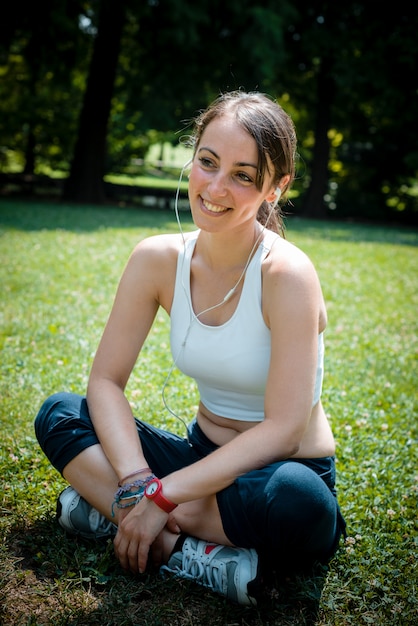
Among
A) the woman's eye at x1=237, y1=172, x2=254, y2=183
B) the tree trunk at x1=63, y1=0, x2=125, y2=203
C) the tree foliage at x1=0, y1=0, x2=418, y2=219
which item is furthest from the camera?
the tree trunk at x1=63, y1=0, x2=125, y2=203

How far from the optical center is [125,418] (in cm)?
272

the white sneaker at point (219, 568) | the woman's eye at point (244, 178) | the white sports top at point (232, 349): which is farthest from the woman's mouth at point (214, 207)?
the white sneaker at point (219, 568)

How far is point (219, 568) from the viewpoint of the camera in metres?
2.45

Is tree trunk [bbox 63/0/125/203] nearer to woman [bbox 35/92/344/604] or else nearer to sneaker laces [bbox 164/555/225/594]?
woman [bbox 35/92/344/604]

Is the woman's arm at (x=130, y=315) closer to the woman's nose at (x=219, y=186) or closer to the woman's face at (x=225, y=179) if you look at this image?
the woman's face at (x=225, y=179)

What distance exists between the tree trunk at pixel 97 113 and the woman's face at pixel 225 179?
1740 cm

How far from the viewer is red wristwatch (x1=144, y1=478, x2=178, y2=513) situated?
7.78ft

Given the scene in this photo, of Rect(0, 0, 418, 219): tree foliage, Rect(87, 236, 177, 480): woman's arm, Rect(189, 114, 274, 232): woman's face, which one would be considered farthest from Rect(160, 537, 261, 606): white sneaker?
Rect(0, 0, 418, 219): tree foliage

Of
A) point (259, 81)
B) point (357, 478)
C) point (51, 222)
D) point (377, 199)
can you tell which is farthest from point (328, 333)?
point (377, 199)

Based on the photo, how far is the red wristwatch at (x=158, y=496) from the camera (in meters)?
2.37

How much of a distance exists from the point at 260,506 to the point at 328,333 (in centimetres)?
466

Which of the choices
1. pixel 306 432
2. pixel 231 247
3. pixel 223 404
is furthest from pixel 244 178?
pixel 306 432

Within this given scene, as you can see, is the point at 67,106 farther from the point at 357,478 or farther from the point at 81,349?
the point at 357,478

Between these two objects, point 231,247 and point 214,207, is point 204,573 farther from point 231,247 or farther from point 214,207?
point 214,207
